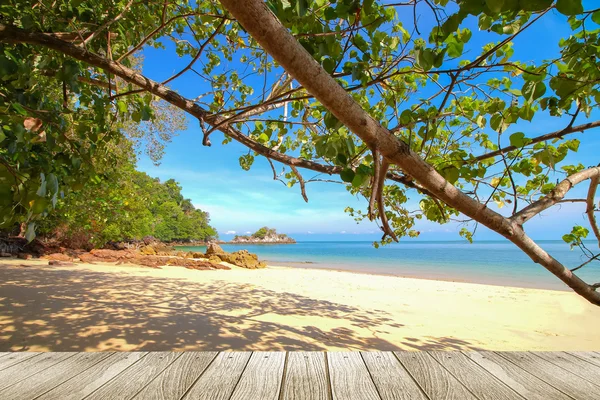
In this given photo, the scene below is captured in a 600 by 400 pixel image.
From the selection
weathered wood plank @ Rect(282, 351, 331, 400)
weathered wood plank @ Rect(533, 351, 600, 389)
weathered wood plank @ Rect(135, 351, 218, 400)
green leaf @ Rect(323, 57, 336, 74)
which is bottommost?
weathered wood plank @ Rect(135, 351, 218, 400)

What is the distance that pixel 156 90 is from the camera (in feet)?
7.13

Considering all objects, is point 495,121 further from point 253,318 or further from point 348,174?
point 253,318

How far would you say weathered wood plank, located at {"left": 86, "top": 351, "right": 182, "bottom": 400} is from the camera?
1.09 meters

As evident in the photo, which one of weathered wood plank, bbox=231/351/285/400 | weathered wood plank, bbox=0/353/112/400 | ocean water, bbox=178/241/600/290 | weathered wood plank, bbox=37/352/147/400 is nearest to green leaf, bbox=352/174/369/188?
weathered wood plank, bbox=231/351/285/400

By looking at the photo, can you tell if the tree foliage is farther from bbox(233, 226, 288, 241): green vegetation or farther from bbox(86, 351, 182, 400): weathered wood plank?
bbox(233, 226, 288, 241): green vegetation

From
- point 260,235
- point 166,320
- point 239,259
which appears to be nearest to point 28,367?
point 166,320

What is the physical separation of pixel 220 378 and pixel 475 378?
981 mm

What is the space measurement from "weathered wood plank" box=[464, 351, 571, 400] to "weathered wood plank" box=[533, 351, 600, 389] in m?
0.21

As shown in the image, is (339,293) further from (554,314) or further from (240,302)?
(554,314)

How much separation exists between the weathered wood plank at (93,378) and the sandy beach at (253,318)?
7.06ft

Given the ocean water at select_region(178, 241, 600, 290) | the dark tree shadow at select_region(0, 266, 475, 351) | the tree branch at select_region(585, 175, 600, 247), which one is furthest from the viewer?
the ocean water at select_region(178, 241, 600, 290)

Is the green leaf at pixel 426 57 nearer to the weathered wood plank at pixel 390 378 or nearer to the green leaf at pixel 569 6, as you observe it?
the green leaf at pixel 569 6

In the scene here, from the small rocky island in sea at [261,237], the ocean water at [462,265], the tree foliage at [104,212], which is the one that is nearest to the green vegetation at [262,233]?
the small rocky island in sea at [261,237]

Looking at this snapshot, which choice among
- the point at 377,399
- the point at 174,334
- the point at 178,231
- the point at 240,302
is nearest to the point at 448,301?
the point at 240,302
